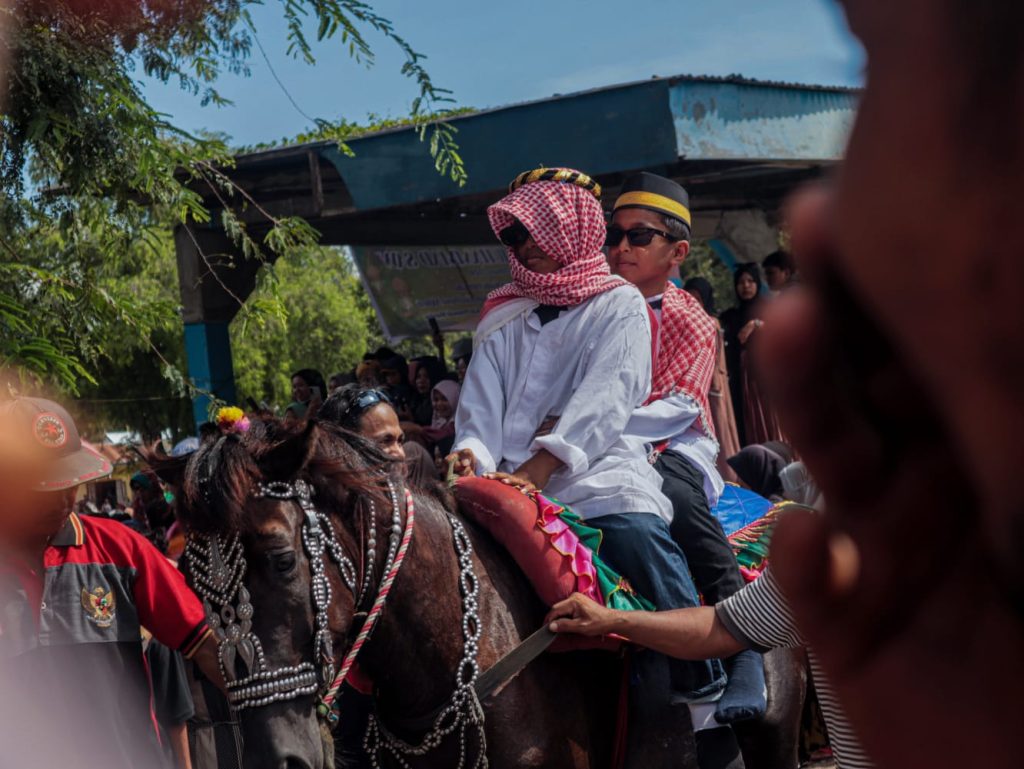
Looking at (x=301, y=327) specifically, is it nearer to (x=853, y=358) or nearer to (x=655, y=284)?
(x=655, y=284)

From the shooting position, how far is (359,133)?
10094mm

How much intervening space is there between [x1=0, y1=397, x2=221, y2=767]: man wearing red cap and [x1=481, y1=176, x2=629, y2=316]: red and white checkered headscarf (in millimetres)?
1567

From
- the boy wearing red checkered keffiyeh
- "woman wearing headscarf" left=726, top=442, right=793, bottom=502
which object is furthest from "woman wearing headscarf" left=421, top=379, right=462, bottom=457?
the boy wearing red checkered keffiyeh

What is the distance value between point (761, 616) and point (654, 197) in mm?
2320

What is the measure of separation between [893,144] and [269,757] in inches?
119

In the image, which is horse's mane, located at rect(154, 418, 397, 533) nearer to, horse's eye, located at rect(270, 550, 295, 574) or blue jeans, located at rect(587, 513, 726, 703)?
horse's eye, located at rect(270, 550, 295, 574)

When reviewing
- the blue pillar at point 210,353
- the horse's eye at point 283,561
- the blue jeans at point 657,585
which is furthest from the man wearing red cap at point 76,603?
the blue pillar at point 210,353

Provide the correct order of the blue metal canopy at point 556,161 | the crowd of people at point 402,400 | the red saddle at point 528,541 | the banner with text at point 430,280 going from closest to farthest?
the red saddle at point 528,541
the crowd of people at point 402,400
the blue metal canopy at point 556,161
the banner with text at point 430,280

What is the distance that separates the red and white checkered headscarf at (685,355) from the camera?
4211 millimetres

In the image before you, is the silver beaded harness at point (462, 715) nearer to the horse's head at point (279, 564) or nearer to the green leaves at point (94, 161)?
the horse's head at point (279, 564)

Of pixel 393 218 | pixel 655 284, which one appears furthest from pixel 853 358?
pixel 393 218

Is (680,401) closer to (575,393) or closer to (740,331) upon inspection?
(575,393)

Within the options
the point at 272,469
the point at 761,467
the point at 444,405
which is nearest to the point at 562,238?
the point at 272,469


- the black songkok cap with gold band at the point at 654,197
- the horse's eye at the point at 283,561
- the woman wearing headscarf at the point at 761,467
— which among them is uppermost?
the black songkok cap with gold band at the point at 654,197
